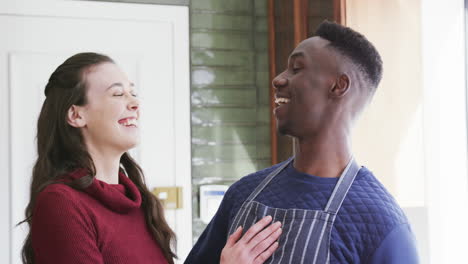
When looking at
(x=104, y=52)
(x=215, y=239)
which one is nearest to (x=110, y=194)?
(x=215, y=239)

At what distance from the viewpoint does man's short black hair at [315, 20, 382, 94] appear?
1.16m

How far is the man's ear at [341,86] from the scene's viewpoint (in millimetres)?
1147

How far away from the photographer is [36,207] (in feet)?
4.50

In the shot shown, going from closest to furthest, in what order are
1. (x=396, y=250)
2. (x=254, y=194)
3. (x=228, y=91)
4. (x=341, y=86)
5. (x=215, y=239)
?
1. (x=396, y=250)
2. (x=341, y=86)
3. (x=254, y=194)
4. (x=215, y=239)
5. (x=228, y=91)

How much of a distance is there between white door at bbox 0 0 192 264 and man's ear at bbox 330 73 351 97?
172 cm

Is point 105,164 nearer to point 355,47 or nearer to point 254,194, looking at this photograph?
point 254,194

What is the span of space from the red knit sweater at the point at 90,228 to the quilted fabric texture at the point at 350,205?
0.41 m

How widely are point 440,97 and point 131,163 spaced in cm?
103

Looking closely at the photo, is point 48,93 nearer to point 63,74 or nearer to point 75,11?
point 63,74

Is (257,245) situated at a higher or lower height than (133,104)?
lower

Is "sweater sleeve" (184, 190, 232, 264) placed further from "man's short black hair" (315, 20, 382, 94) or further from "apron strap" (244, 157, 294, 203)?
"man's short black hair" (315, 20, 382, 94)

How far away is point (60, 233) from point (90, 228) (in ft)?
0.26

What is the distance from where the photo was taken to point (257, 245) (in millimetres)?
1152

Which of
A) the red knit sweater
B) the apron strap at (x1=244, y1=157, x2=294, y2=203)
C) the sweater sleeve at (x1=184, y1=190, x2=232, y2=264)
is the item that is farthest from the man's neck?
the red knit sweater
